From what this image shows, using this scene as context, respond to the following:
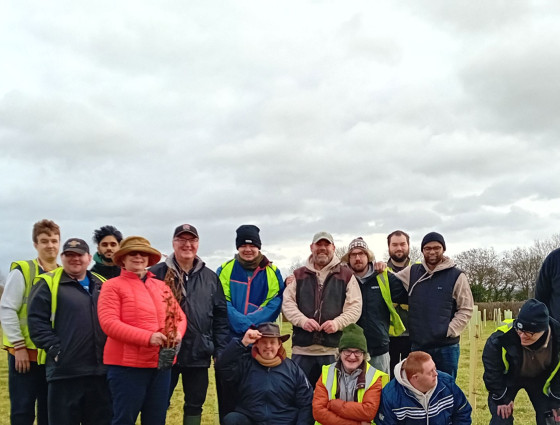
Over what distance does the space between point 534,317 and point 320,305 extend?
6.12 feet

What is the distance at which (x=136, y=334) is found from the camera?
13.9 feet

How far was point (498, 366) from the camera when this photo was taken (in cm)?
520

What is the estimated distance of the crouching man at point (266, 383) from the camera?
195 inches

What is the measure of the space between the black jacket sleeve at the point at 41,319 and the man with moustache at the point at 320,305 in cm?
206

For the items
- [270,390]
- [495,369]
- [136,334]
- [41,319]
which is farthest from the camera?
[495,369]

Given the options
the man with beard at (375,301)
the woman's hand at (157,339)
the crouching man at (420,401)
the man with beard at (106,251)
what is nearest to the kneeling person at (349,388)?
the crouching man at (420,401)

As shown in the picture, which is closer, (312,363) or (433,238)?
(312,363)

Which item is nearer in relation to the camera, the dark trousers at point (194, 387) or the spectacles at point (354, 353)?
the spectacles at point (354, 353)

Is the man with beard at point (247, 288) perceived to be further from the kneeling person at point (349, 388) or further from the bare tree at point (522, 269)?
the bare tree at point (522, 269)

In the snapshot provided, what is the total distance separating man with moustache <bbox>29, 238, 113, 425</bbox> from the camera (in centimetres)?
459

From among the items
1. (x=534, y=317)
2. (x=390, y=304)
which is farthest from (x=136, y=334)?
(x=534, y=317)

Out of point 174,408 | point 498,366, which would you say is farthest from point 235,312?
point 174,408

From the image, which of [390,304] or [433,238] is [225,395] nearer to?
[390,304]

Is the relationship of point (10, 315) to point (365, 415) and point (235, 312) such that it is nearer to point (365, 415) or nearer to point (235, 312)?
point (235, 312)
